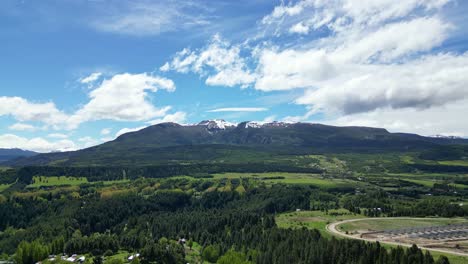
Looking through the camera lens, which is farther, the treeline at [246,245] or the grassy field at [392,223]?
the grassy field at [392,223]

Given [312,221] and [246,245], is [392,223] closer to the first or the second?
[312,221]

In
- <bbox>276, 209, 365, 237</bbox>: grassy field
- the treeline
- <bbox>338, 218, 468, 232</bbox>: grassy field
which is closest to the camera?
the treeline

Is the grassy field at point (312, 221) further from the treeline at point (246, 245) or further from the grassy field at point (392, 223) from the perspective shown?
the grassy field at point (392, 223)

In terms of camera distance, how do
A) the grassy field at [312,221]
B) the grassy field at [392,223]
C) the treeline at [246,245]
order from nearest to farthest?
the treeline at [246,245], the grassy field at [392,223], the grassy field at [312,221]

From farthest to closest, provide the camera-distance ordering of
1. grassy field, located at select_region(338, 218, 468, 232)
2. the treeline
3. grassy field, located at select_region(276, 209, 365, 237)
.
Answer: grassy field, located at select_region(276, 209, 365, 237) → grassy field, located at select_region(338, 218, 468, 232) → the treeline

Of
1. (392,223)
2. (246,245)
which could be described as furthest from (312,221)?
(246,245)

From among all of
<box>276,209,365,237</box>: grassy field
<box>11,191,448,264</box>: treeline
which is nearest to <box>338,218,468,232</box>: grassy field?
<box>276,209,365,237</box>: grassy field

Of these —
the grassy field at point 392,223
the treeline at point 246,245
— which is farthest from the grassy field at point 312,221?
the grassy field at point 392,223

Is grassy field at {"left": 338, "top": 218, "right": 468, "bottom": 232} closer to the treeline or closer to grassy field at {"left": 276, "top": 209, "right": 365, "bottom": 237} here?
grassy field at {"left": 276, "top": 209, "right": 365, "bottom": 237}

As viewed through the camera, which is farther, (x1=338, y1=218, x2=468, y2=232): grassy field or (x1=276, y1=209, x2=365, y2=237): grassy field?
(x1=276, y1=209, x2=365, y2=237): grassy field
